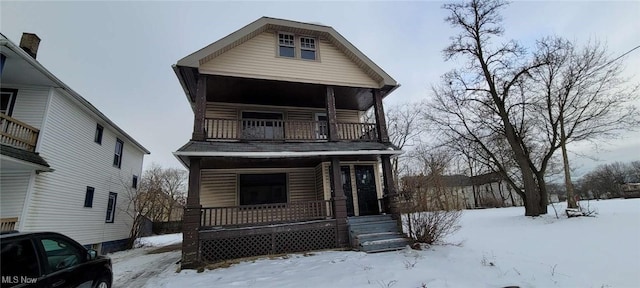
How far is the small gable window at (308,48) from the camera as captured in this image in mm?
11898

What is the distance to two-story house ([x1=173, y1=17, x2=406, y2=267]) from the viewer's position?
9.21 meters

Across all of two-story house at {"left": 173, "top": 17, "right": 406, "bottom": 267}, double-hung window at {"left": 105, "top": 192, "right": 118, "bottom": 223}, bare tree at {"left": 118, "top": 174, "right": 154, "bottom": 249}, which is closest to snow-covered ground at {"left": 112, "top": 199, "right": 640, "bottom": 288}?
two-story house at {"left": 173, "top": 17, "right": 406, "bottom": 267}

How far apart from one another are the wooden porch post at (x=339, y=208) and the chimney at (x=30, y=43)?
13131 millimetres

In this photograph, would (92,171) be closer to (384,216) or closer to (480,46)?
(384,216)

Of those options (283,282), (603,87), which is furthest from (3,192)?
(603,87)

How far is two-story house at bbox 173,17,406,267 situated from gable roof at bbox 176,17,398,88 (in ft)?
0.14

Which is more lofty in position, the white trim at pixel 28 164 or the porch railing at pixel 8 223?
the white trim at pixel 28 164

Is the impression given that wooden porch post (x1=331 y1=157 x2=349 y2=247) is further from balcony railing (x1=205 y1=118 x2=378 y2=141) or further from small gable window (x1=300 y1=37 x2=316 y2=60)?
small gable window (x1=300 y1=37 x2=316 y2=60)

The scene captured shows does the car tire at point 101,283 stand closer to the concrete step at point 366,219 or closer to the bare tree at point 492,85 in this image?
the concrete step at point 366,219

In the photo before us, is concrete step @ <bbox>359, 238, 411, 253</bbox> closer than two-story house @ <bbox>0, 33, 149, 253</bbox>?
Yes

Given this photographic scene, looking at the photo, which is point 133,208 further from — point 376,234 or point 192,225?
point 376,234

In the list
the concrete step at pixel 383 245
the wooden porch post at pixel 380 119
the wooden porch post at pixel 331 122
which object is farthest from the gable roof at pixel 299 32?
the concrete step at pixel 383 245

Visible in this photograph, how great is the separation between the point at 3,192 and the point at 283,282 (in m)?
10.7

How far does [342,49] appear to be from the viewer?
40.5 ft
